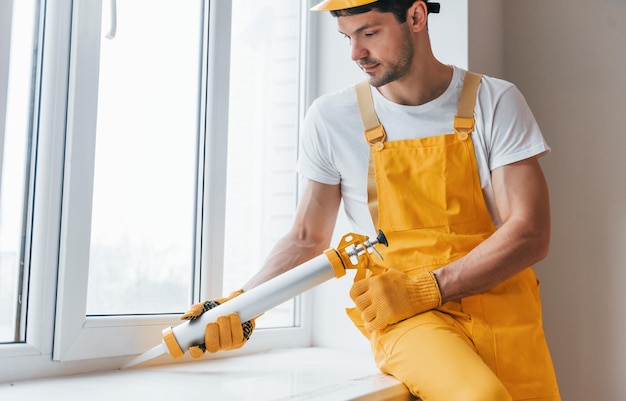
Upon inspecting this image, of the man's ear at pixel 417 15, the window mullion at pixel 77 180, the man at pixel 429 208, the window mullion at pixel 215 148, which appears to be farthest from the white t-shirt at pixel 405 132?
the window mullion at pixel 77 180

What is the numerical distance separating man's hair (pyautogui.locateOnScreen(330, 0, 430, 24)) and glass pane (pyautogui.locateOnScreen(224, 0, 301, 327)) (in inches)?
20.1

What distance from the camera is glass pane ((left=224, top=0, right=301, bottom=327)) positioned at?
202cm

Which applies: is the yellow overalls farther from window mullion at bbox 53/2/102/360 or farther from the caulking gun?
window mullion at bbox 53/2/102/360

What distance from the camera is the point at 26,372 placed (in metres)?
1.41

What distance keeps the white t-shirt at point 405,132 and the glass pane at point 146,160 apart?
348mm

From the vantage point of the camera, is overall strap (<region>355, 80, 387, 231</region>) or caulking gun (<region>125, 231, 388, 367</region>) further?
overall strap (<region>355, 80, 387, 231</region>)

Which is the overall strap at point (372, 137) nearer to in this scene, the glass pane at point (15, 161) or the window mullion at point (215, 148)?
the window mullion at point (215, 148)

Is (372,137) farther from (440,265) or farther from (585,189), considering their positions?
(585,189)

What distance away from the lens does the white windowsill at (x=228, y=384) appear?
1.29 meters

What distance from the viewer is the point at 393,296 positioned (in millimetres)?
1437

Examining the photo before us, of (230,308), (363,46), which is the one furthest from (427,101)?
(230,308)

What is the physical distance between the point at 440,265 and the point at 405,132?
33 centimetres

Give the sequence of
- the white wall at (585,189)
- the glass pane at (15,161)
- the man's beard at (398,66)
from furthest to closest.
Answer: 1. the white wall at (585,189)
2. the man's beard at (398,66)
3. the glass pane at (15,161)

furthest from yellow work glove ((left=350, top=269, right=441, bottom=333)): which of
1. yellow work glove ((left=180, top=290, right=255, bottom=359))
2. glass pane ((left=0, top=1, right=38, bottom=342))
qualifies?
glass pane ((left=0, top=1, right=38, bottom=342))
